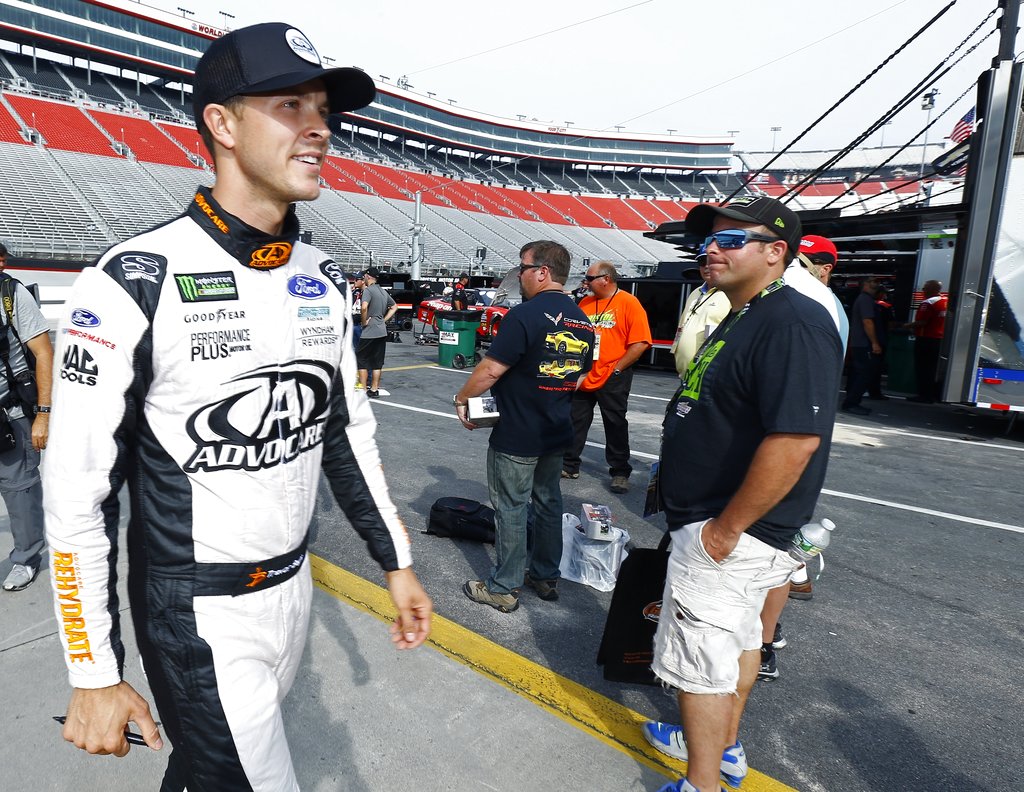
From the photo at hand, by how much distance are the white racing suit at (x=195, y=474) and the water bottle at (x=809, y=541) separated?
1502mm

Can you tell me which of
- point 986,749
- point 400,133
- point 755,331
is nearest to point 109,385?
point 755,331

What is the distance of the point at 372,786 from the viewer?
2098 millimetres

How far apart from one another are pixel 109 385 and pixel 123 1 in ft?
179

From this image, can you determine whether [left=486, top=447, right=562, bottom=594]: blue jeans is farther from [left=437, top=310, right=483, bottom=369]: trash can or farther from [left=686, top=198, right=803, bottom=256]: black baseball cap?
[left=437, top=310, right=483, bottom=369]: trash can

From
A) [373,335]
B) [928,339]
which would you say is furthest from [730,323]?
[928,339]

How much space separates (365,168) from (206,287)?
5283 centimetres

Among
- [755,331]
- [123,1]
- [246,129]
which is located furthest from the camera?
[123,1]

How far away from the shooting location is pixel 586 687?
2.73 m

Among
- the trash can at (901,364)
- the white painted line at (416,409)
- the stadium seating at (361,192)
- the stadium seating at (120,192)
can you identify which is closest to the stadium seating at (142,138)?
the stadium seating at (361,192)

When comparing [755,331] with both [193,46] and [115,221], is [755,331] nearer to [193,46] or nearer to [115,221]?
[115,221]

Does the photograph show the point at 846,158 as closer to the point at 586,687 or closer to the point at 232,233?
the point at 586,687

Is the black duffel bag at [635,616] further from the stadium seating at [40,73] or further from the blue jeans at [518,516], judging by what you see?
the stadium seating at [40,73]

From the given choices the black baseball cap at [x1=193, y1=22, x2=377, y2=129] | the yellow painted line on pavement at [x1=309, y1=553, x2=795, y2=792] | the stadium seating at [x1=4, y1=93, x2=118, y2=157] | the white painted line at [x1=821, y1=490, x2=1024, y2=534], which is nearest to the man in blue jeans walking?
the yellow painted line on pavement at [x1=309, y1=553, x2=795, y2=792]

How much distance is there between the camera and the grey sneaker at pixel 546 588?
3506 millimetres
